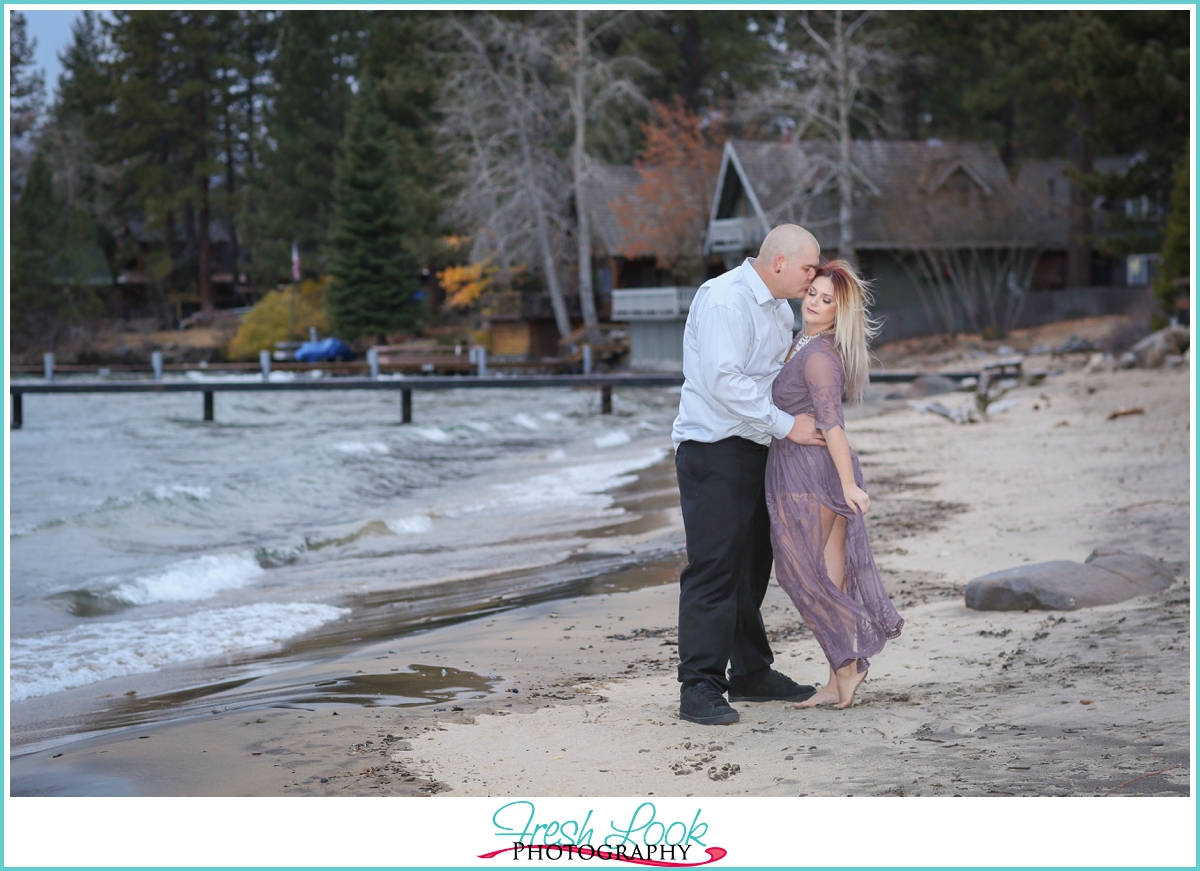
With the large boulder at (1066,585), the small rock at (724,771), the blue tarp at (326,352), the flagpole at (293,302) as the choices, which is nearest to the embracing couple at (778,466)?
the small rock at (724,771)

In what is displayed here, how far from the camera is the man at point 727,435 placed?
4.52 metres

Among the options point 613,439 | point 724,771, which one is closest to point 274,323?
point 613,439

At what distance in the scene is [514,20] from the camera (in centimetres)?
4144

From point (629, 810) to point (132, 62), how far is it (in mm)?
58957

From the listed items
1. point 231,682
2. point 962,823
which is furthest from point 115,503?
point 962,823

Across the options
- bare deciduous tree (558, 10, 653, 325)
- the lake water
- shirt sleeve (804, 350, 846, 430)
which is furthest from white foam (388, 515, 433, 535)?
bare deciduous tree (558, 10, 653, 325)

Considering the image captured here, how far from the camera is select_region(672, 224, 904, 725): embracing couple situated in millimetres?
4590

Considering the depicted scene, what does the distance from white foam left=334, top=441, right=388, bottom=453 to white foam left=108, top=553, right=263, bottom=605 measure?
450 inches

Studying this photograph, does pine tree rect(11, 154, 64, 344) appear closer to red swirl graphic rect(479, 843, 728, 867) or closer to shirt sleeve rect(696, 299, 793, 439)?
shirt sleeve rect(696, 299, 793, 439)

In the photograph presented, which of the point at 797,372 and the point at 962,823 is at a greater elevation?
the point at 797,372

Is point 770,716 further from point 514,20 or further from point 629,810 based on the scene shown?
point 514,20

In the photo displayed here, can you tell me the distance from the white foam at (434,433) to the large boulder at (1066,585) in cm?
1946

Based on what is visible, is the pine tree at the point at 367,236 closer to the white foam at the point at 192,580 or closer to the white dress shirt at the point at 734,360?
the white foam at the point at 192,580

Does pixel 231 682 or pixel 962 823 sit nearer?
pixel 962 823
